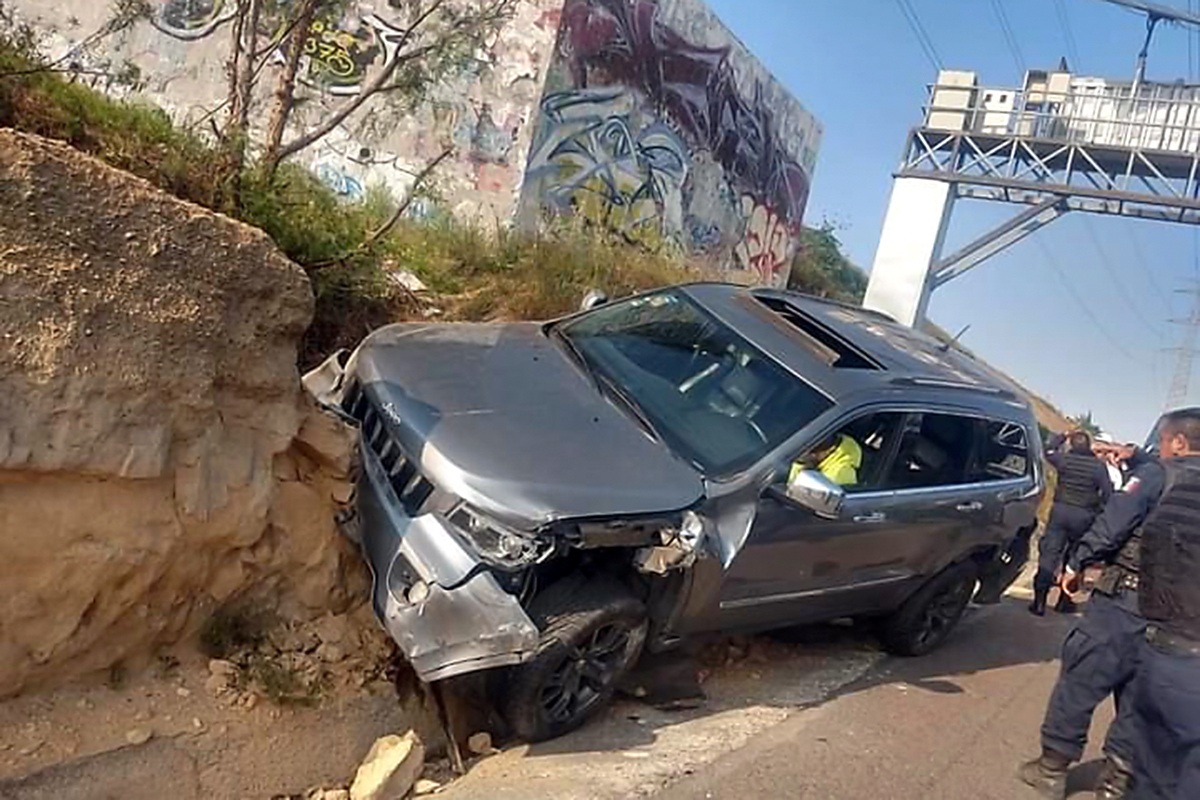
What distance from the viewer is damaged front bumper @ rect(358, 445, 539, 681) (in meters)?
3.94

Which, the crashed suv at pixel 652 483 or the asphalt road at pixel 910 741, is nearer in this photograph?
the crashed suv at pixel 652 483

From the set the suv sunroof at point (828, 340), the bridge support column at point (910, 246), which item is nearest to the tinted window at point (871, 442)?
the suv sunroof at point (828, 340)

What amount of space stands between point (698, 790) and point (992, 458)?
3.31 meters

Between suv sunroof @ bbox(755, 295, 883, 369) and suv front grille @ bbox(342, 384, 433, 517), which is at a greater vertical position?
suv sunroof @ bbox(755, 295, 883, 369)

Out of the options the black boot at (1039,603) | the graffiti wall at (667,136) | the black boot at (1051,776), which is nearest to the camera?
the black boot at (1051,776)

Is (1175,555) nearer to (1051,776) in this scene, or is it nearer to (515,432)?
(1051,776)

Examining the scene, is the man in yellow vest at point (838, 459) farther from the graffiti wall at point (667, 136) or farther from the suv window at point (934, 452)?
the graffiti wall at point (667, 136)

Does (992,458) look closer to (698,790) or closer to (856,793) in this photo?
(856,793)

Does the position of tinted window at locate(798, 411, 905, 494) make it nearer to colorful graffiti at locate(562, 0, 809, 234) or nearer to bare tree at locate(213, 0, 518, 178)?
bare tree at locate(213, 0, 518, 178)

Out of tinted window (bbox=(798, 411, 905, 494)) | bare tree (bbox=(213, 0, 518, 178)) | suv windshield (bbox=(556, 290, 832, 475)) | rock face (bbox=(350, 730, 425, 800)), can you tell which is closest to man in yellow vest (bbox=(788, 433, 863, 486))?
tinted window (bbox=(798, 411, 905, 494))

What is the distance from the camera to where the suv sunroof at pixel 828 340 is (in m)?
5.71

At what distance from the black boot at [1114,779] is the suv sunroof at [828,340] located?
7.49ft

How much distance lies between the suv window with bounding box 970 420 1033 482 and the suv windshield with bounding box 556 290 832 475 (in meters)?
1.67

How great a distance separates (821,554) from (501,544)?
6.35ft
